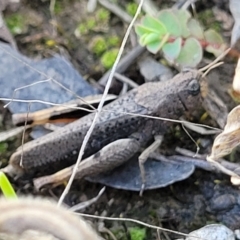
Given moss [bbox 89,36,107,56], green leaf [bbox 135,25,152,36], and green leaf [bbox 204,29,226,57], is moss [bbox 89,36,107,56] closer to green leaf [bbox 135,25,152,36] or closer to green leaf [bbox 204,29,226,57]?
green leaf [bbox 135,25,152,36]

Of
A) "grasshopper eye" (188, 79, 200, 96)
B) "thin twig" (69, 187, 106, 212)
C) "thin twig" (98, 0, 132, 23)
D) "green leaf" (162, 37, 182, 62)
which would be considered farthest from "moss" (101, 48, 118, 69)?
"thin twig" (69, 187, 106, 212)

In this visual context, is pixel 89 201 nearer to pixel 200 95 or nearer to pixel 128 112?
pixel 128 112

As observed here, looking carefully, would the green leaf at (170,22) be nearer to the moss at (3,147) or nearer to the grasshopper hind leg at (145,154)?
the grasshopper hind leg at (145,154)

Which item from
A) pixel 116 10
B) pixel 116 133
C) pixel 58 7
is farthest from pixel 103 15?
pixel 116 133

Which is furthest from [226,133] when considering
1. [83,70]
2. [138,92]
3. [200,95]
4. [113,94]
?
[83,70]

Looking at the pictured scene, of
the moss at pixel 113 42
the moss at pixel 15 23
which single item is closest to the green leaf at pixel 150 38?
the moss at pixel 113 42

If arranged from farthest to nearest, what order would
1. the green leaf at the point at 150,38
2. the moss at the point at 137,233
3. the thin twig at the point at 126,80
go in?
the thin twig at the point at 126,80
the green leaf at the point at 150,38
the moss at the point at 137,233

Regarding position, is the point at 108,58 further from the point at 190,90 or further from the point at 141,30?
the point at 190,90
